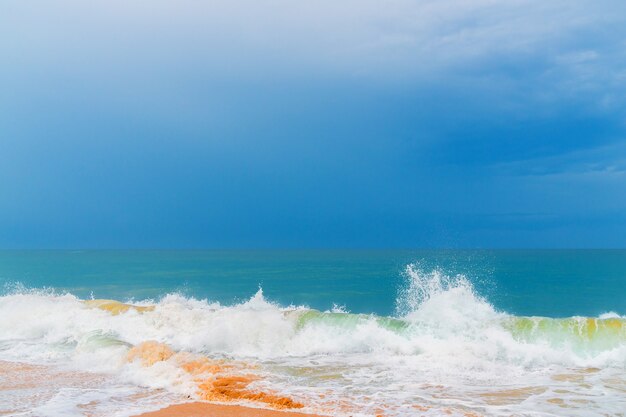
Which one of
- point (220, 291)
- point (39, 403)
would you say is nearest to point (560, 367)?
point (39, 403)

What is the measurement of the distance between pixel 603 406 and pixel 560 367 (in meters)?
3.36

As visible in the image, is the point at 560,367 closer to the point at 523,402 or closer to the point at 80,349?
the point at 523,402

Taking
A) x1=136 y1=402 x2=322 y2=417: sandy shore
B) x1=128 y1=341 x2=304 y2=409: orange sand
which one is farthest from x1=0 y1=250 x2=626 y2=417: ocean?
x1=136 y1=402 x2=322 y2=417: sandy shore

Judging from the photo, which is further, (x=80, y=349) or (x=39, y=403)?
(x=80, y=349)

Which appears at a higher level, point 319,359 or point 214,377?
point 214,377

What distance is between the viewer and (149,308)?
18.8m

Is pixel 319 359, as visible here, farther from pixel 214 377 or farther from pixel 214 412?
pixel 214 412

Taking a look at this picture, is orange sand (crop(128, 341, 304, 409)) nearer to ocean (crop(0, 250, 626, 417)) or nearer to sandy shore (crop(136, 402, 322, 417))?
ocean (crop(0, 250, 626, 417))

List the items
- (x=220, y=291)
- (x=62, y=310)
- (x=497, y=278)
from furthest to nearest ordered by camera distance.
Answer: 1. (x=497, y=278)
2. (x=220, y=291)
3. (x=62, y=310)

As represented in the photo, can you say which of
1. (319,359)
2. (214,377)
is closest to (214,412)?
(214,377)

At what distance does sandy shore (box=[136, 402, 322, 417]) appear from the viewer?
812cm

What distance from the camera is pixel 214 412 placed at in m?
8.26

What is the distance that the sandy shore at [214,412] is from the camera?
8.12m

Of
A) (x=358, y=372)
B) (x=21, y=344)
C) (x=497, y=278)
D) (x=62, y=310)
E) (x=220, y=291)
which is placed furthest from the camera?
(x=497, y=278)
